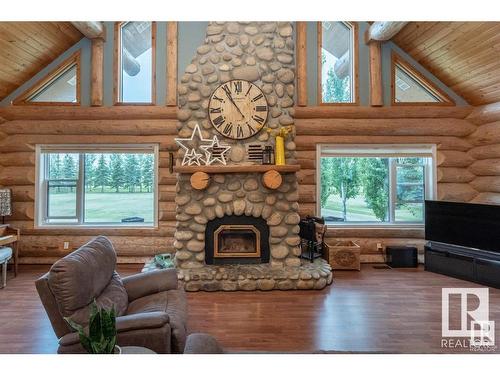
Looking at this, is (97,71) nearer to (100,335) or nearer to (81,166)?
(81,166)

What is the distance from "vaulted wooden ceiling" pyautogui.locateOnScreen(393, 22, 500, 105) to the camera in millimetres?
4129

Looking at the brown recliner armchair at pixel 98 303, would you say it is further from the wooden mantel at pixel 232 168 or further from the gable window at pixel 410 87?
the gable window at pixel 410 87

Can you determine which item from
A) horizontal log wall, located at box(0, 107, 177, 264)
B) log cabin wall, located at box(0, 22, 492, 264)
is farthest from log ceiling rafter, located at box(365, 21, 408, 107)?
horizontal log wall, located at box(0, 107, 177, 264)

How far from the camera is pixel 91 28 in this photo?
480 cm

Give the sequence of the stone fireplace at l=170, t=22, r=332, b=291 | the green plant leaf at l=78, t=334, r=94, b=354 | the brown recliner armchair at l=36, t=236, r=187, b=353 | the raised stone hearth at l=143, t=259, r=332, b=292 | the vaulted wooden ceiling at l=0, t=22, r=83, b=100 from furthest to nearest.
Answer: the vaulted wooden ceiling at l=0, t=22, r=83, b=100
the stone fireplace at l=170, t=22, r=332, b=291
the raised stone hearth at l=143, t=259, r=332, b=292
the brown recliner armchair at l=36, t=236, r=187, b=353
the green plant leaf at l=78, t=334, r=94, b=354

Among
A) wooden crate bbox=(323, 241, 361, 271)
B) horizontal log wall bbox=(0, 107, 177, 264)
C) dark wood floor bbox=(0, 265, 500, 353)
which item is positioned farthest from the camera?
horizontal log wall bbox=(0, 107, 177, 264)

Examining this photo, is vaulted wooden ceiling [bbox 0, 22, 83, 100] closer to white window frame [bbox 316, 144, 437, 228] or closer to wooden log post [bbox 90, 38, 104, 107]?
wooden log post [bbox 90, 38, 104, 107]

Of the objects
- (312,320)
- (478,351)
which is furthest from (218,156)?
(478,351)

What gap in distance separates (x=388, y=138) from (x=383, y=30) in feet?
5.63

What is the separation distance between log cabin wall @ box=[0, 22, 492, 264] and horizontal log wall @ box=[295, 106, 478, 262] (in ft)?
0.06

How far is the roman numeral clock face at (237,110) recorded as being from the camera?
4.37 m

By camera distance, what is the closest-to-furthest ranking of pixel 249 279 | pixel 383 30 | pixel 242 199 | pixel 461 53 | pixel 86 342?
pixel 86 342 < pixel 249 279 < pixel 242 199 < pixel 461 53 < pixel 383 30

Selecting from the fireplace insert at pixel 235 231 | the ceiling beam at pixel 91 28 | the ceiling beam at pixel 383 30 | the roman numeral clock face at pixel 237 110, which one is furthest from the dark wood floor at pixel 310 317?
the ceiling beam at pixel 91 28

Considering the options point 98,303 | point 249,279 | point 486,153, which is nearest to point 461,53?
point 486,153
